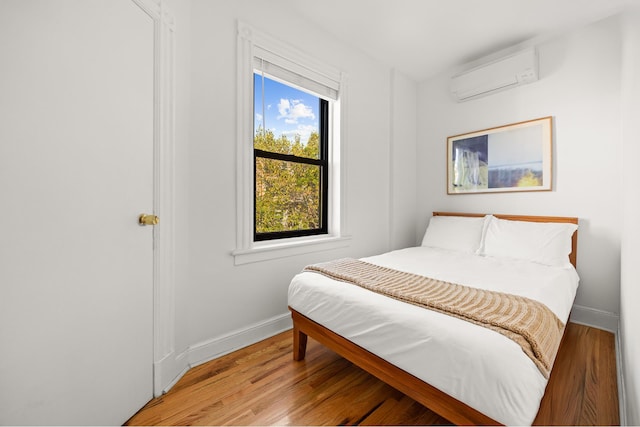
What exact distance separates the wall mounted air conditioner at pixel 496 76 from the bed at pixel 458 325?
136 centimetres

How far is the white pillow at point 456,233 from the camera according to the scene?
265cm

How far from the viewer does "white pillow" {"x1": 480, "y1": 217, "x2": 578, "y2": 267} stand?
2170 millimetres

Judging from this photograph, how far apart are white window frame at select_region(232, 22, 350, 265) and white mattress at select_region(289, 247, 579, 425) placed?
0.50m

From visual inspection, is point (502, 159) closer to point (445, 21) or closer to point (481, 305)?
point (445, 21)

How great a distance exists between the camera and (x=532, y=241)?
2.29 meters

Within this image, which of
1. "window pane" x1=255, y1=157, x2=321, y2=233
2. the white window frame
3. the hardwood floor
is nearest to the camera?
the hardwood floor

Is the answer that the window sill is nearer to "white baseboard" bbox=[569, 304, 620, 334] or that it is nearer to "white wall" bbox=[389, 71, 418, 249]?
"white wall" bbox=[389, 71, 418, 249]

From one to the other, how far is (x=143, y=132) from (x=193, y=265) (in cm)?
85

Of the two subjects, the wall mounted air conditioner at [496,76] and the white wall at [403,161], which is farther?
the white wall at [403,161]

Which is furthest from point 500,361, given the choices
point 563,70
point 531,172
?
point 563,70

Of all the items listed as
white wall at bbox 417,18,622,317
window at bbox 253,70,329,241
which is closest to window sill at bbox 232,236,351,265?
window at bbox 253,70,329,241

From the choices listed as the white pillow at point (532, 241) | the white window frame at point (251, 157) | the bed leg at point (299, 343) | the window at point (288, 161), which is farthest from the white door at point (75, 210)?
the white pillow at point (532, 241)

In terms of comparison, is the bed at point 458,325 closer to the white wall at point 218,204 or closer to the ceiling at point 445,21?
the white wall at point 218,204

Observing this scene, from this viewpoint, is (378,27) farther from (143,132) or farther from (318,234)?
(143,132)
